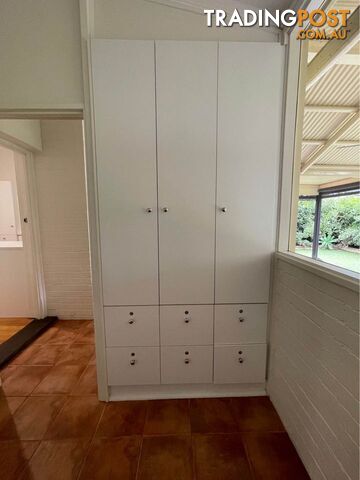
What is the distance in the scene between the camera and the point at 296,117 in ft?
4.35

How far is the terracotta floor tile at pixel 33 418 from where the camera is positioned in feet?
4.11

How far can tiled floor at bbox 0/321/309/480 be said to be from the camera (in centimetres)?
108

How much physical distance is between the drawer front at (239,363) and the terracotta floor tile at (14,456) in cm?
117

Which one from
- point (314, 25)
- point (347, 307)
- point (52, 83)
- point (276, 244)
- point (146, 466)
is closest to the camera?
point (347, 307)

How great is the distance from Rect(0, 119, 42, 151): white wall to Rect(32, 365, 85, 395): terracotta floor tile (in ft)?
7.11

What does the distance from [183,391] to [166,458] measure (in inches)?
16.2

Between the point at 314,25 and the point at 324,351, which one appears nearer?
the point at 324,351

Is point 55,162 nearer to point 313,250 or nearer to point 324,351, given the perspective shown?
point 313,250

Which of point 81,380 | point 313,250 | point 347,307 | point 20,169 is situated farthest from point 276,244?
point 20,169

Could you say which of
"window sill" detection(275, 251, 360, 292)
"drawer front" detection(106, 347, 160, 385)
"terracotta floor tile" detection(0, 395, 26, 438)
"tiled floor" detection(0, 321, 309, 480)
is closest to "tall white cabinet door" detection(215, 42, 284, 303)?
"window sill" detection(275, 251, 360, 292)

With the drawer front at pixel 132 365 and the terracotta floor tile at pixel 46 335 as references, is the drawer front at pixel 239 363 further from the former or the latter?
the terracotta floor tile at pixel 46 335

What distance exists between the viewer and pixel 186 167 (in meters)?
1.32

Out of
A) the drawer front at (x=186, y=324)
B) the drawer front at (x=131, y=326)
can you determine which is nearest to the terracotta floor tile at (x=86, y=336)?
the drawer front at (x=131, y=326)

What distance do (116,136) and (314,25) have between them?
4.33 feet
